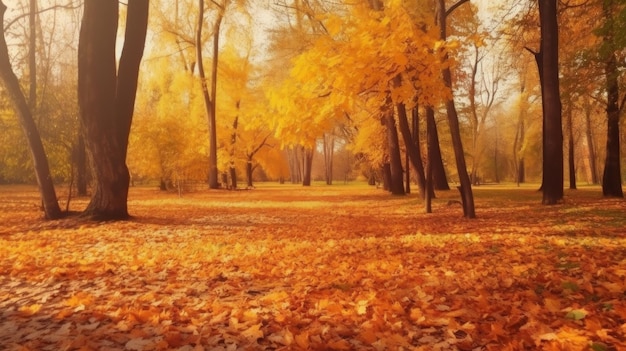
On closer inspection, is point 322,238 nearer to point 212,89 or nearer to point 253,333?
point 253,333

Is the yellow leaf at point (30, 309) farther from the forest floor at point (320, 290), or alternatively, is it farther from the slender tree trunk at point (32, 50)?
the slender tree trunk at point (32, 50)

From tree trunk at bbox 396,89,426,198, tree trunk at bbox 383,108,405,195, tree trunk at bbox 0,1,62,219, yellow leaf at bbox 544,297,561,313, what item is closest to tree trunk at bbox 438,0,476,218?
tree trunk at bbox 396,89,426,198

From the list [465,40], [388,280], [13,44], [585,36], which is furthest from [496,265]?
[13,44]

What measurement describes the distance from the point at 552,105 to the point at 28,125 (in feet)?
45.6

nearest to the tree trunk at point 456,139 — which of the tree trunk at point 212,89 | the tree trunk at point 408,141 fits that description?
the tree trunk at point 408,141

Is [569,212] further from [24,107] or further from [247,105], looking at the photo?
[247,105]

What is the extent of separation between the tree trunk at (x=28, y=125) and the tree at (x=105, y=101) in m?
1.10

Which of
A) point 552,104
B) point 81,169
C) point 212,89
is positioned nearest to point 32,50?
point 81,169

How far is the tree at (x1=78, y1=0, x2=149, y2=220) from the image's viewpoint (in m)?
9.62

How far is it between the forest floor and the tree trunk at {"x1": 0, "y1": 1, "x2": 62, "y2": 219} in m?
1.81

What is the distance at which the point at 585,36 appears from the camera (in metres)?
15.5

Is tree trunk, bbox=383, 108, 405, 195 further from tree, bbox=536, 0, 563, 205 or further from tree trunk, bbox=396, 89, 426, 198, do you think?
tree, bbox=536, 0, 563, 205

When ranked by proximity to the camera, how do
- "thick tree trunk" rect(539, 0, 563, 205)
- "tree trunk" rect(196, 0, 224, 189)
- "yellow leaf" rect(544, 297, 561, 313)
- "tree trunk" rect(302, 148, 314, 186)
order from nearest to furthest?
1. "yellow leaf" rect(544, 297, 561, 313)
2. "thick tree trunk" rect(539, 0, 563, 205)
3. "tree trunk" rect(196, 0, 224, 189)
4. "tree trunk" rect(302, 148, 314, 186)

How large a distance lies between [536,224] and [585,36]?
35.7ft
